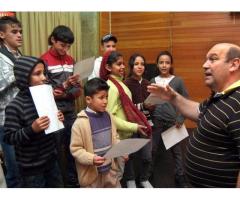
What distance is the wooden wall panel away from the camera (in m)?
3.58

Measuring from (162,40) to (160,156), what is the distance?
1.60 meters

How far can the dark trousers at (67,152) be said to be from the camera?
2.18 metres

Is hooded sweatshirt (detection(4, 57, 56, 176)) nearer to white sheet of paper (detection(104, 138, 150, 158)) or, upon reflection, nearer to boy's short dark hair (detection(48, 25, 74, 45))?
white sheet of paper (detection(104, 138, 150, 158))

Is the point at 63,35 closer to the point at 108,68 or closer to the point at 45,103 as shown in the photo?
the point at 108,68

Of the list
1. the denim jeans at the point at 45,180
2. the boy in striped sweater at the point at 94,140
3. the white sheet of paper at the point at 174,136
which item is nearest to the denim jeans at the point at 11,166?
the denim jeans at the point at 45,180

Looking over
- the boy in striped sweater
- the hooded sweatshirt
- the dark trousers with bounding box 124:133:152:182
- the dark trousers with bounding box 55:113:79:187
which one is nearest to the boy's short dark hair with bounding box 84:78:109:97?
the boy in striped sweater

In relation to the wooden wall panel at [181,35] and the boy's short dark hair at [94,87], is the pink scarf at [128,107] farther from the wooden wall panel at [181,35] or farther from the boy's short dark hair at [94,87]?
the wooden wall panel at [181,35]

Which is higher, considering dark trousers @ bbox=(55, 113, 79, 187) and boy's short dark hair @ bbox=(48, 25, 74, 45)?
boy's short dark hair @ bbox=(48, 25, 74, 45)

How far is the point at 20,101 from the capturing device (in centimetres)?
146

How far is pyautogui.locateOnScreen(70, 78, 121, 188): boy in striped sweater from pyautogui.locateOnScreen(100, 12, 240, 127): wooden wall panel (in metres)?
2.30

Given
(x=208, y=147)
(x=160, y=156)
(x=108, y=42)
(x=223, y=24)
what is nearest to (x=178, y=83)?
(x=108, y=42)

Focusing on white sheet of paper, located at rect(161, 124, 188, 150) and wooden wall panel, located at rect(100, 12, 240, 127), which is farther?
wooden wall panel, located at rect(100, 12, 240, 127)

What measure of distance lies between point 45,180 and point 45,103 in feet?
1.67
